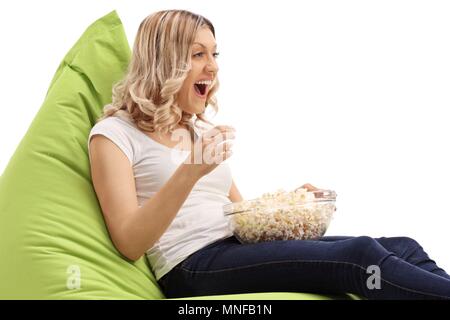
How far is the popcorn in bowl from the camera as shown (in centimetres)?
185

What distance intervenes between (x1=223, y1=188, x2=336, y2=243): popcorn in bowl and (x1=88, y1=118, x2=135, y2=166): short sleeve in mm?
270

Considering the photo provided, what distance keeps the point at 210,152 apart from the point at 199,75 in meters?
0.37

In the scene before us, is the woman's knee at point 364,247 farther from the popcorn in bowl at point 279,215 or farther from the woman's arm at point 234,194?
the woman's arm at point 234,194

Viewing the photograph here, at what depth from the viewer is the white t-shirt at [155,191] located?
73.9 inches

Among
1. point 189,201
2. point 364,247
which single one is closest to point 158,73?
point 189,201

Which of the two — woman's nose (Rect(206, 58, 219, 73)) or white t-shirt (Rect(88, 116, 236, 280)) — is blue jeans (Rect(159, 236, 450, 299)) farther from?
woman's nose (Rect(206, 58, 219, 73))

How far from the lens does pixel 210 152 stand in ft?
5.60

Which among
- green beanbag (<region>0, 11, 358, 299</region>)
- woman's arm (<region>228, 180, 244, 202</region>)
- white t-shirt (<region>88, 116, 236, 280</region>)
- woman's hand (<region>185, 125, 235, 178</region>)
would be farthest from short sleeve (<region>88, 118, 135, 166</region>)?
woman's arm (<region>228, 180, 244, 202</region>)

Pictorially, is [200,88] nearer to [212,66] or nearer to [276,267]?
[212,66]

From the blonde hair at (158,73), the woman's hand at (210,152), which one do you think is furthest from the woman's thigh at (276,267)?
the blonde hair at (158,73)

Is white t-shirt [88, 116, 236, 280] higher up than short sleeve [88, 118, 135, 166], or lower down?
lower down

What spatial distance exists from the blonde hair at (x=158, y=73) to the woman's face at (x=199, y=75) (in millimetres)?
21
